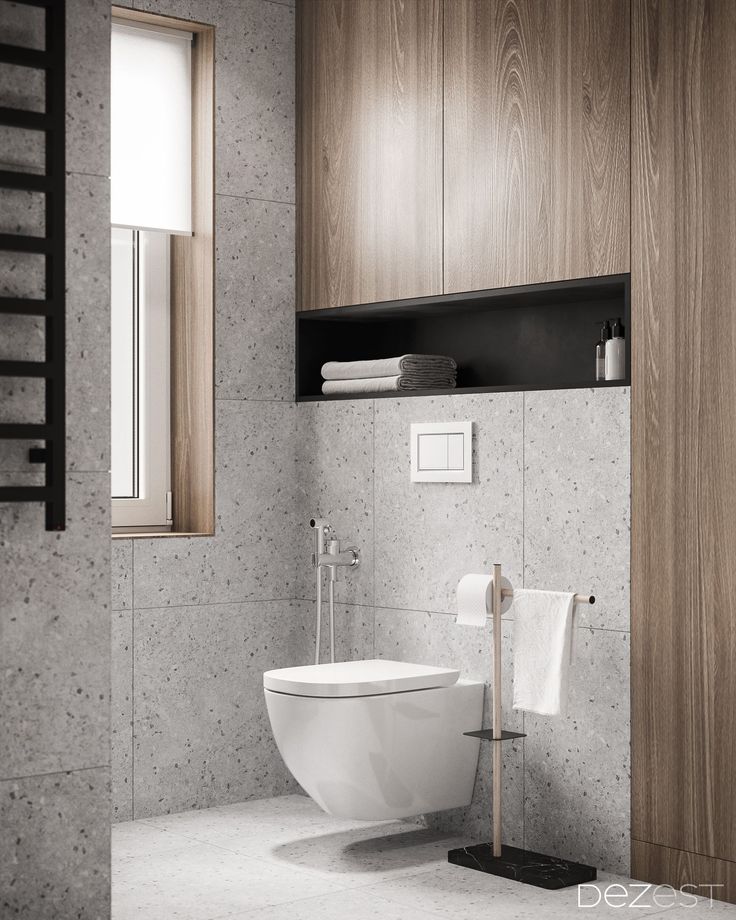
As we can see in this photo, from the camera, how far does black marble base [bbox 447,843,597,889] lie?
125 inches

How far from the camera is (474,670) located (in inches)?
143

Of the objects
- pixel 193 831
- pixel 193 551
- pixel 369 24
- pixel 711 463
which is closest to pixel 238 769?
pixel 193 831

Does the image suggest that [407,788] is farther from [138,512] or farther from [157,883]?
[138,512]

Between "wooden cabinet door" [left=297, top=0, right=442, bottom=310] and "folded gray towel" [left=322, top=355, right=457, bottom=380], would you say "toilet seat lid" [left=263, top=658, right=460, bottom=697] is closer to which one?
"folded gray towel" [left=322, top=355, right=457, bottom=380]

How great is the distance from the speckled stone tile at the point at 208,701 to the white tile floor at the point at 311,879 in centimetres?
14

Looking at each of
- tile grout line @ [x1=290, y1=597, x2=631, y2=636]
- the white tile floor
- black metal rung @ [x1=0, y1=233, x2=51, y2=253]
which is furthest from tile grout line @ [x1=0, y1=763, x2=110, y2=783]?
tile grout line @ [x1=290, y1=597, x2=631, y2=636]

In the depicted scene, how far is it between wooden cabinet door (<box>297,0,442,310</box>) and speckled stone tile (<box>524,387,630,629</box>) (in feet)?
1.98

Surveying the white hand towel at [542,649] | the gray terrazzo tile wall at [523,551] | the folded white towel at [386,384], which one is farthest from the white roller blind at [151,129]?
the white hand towel at [542,649]

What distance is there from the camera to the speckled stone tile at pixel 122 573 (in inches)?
151

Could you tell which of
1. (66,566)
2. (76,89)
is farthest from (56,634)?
(76,89)

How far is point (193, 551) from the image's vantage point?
157 inches

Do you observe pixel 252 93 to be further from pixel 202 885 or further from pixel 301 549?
pixel 202 885

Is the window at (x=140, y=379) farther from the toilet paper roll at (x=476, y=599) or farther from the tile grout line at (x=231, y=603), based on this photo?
the toilet paper roll at (x=476, y=599)

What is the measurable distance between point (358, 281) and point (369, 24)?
802 millimetres
